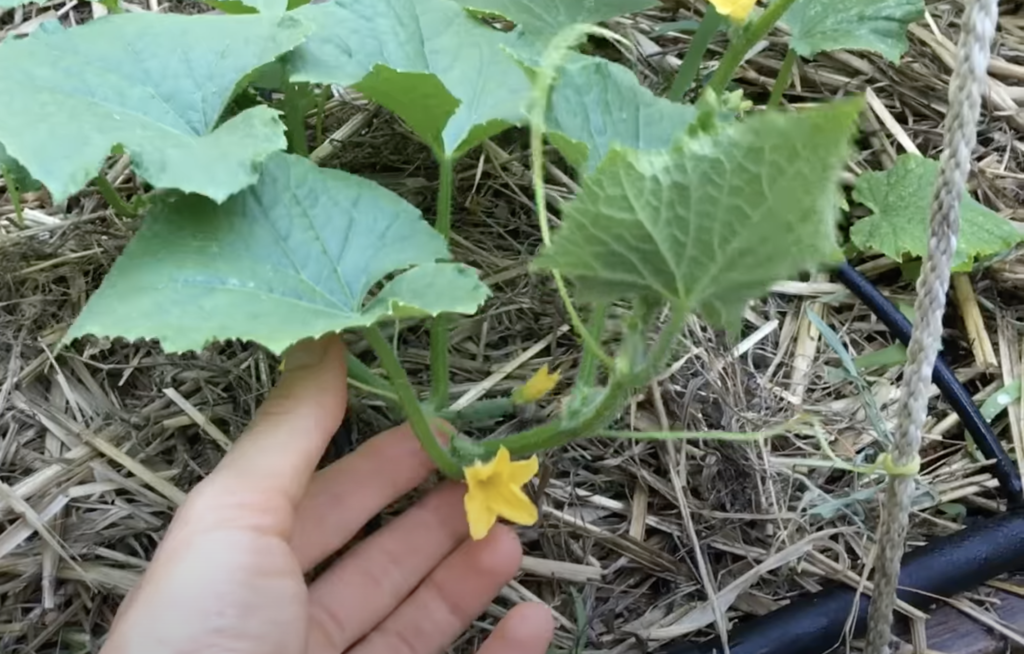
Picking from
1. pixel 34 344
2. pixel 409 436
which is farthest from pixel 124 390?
pixel 409 436

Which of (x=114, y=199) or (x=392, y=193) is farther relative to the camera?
(x=114, y=199)

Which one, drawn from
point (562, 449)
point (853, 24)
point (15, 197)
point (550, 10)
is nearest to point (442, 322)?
point (562, 449)

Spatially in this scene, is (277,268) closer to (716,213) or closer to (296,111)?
(296,111)

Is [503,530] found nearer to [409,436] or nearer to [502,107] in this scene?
[409,436]

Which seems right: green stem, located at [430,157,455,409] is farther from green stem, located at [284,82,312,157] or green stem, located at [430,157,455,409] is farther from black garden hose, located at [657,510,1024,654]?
black garden hose, located at [657,510,1024,654]

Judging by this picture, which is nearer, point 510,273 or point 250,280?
point 250,280

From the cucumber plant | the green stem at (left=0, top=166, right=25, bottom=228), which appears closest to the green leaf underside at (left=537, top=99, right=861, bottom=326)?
the cucumber plant
